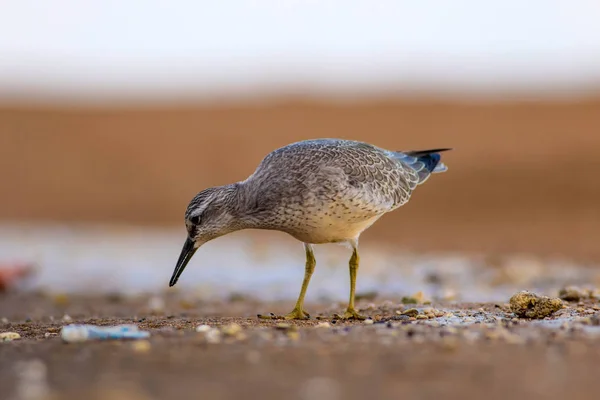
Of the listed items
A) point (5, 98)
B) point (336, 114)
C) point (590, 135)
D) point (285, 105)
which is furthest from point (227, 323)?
point (5, 98)

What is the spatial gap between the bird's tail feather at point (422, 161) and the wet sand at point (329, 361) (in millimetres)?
2787

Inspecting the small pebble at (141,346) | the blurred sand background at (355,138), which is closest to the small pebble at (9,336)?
the small pebble at (141,346)

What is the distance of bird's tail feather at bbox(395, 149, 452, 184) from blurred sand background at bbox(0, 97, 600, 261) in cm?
508

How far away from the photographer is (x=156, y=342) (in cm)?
547

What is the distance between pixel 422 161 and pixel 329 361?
491 cm

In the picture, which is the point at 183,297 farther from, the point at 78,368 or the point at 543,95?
the point at 543,95

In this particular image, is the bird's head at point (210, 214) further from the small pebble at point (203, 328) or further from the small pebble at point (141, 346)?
the small pebble at point (141, 346)

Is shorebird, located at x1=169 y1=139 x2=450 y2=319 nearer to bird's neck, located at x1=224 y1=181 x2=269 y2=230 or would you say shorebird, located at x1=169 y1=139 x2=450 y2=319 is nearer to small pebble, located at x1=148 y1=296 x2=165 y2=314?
bird's neck, located at x1=224 y1=181 x2=269 y2=230

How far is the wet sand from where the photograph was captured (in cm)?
423

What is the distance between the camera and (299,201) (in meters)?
7.25

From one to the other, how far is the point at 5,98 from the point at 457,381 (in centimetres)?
3418

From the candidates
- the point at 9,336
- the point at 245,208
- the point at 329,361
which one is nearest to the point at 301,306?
the point at 245,208

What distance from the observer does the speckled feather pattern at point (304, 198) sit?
7285 millimetres

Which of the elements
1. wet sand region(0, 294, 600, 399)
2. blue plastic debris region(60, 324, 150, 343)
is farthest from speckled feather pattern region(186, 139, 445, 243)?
blue plastic debris region(60, 324, 150, 343)
